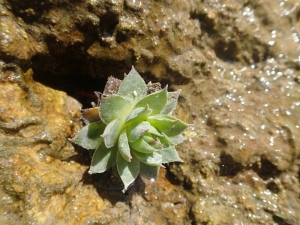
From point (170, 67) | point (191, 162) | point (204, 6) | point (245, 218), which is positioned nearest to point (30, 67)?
point (170, 67)

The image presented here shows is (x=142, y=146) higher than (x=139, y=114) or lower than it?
lower

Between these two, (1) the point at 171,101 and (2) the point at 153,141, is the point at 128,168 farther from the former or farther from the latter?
Result: (1) the point at 171,101

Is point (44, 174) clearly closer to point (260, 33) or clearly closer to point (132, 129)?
point (132, 129)

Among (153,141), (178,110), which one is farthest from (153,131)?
(178,110)

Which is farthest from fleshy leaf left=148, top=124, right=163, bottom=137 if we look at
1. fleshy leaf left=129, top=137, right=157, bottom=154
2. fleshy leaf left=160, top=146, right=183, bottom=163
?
fleshy leaf left=160, top=146, right=183, bottom=163

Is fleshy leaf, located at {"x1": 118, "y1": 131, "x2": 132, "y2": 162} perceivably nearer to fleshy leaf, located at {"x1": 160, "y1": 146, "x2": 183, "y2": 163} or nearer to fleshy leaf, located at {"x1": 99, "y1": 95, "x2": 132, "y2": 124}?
fleshy leaf, located at {"x1": 99, "y1": 95, "x2": 132, "y2": 124}
